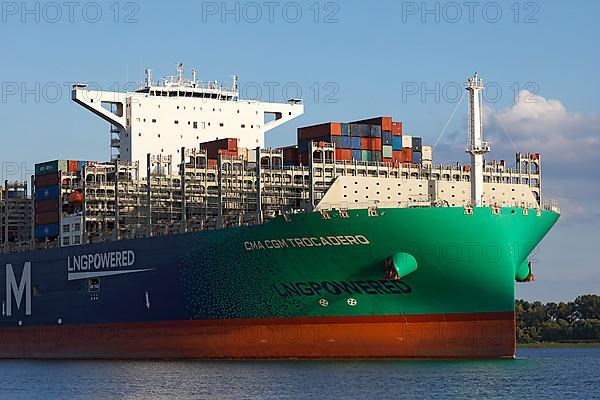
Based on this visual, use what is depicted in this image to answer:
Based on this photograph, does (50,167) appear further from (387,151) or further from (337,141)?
(387,151)

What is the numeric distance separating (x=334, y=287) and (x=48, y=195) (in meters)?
17.2

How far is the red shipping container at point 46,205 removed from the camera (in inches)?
2185

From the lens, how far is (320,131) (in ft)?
167

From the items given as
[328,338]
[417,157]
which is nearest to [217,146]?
[417,157]

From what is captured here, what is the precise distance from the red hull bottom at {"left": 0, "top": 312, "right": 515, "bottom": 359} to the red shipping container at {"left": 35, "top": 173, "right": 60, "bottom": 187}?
8.12 meters

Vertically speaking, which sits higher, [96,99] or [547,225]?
[96,99]

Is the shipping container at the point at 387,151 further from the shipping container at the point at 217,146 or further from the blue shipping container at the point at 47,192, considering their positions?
the blue shipping container at the point at 47,192

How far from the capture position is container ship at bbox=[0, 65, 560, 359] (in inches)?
1699

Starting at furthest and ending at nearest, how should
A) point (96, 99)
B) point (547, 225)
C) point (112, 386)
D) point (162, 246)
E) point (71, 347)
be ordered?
1. point (96, 99)
2. point (71, 347)
3. point (162, 246)
4. point (547, 225)
5. point (112, 386)

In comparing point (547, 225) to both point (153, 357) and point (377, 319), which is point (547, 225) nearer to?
point (377, 319)

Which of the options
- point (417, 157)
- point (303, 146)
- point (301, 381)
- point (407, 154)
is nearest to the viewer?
point (301, 381)

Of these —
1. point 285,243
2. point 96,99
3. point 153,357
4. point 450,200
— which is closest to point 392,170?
point 450,200

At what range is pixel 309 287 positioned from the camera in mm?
44531

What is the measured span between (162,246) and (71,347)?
7677 millimetres
